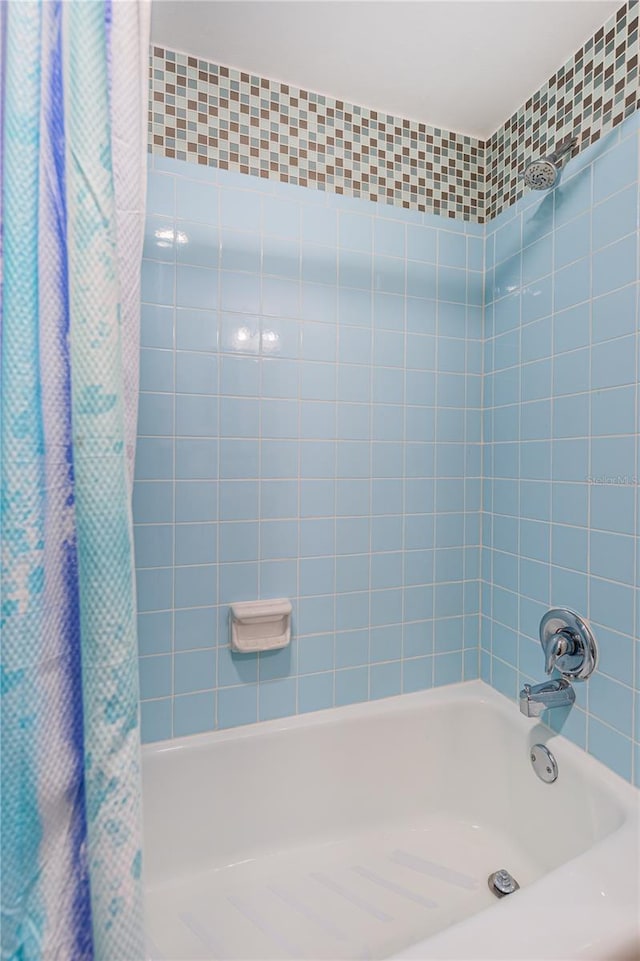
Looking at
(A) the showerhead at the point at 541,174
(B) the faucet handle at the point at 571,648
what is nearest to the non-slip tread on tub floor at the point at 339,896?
(B) the faucet handle at the point at 571,648

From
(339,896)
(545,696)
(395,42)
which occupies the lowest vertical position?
(339,896)

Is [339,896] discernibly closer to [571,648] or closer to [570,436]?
[571,648]

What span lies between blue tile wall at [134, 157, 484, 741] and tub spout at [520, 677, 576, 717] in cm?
42

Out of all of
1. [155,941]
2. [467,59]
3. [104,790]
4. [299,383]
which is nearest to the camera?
[104,790]

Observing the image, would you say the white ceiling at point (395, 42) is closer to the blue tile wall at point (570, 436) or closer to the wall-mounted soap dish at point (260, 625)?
the blue tile wall at point (570, 436)

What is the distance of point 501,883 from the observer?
1.21 m

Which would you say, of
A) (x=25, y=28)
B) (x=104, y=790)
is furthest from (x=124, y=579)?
(x=25, y=28)

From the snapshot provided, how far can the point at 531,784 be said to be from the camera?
1.27 meters

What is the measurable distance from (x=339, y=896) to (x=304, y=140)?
81.8 inches

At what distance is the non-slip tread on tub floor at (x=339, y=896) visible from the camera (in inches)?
42.1

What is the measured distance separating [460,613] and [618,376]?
88cm

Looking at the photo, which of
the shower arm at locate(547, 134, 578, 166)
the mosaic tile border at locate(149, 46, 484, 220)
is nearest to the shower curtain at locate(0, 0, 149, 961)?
the mosaic tile border at locate(149, 46, 484, 220)

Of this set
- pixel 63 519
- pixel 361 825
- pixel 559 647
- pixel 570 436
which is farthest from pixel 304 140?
pixel 361 825

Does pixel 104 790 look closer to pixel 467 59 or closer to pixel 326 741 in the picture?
pixel 326 741
